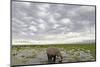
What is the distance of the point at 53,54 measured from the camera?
271cm

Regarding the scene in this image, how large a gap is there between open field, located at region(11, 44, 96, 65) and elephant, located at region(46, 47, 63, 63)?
45 millimetres

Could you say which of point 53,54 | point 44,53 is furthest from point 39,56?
point 53,54

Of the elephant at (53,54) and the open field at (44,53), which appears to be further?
the elephant at (53,54)

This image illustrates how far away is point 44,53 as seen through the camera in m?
2.68

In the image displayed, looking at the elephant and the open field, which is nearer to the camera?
the open field

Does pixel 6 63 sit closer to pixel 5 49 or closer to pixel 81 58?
pixel 5 49

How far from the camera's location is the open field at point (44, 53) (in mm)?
2553

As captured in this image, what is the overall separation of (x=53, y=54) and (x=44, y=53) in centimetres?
13

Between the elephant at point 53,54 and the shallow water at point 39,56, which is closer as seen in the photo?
the shallow water at point 39,56

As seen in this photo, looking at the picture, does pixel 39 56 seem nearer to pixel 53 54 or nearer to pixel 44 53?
pixel 44 53

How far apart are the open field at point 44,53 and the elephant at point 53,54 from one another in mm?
45

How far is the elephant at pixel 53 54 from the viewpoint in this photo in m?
2.70

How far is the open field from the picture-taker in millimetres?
2553

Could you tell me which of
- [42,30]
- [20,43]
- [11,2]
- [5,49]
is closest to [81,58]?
[42,30]
